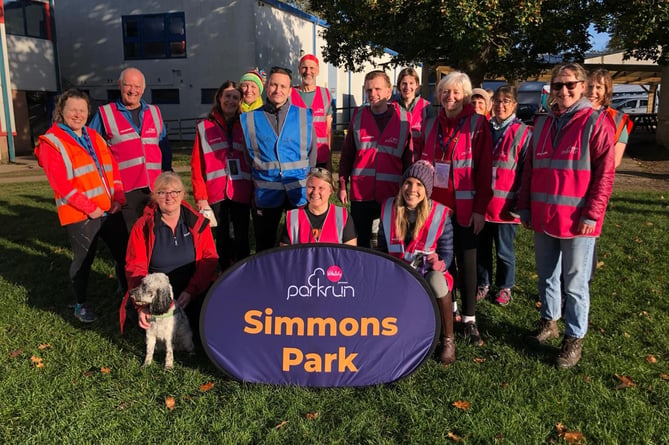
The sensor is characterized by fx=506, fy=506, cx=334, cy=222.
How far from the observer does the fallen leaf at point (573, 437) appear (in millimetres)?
2896

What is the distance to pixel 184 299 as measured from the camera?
12.6ft

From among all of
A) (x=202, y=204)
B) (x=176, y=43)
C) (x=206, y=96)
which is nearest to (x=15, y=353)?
(x=202, y=204)

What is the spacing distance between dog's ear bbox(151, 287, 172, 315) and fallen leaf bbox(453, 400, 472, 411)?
6.80 ft

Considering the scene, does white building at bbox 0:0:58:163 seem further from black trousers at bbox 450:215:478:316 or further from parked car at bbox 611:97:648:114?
parked car at bbox 611:97:648:114

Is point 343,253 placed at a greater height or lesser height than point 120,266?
greater

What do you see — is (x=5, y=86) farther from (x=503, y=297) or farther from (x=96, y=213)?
(x=503, y=297)

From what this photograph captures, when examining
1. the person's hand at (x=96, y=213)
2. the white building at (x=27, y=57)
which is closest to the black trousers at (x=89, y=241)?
the person's hand at (x=96, y=213)

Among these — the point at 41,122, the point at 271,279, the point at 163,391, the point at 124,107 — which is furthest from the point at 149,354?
the point at 41,122

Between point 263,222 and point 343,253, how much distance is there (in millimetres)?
1265

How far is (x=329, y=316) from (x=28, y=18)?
2170 cm

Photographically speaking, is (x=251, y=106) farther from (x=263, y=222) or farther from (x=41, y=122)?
(x=41, y=122)

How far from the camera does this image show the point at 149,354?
3723 mm

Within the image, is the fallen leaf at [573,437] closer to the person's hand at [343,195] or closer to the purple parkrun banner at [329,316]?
the purple parkrun banner at [329,316]

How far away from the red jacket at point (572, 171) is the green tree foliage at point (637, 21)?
32.1 ft
